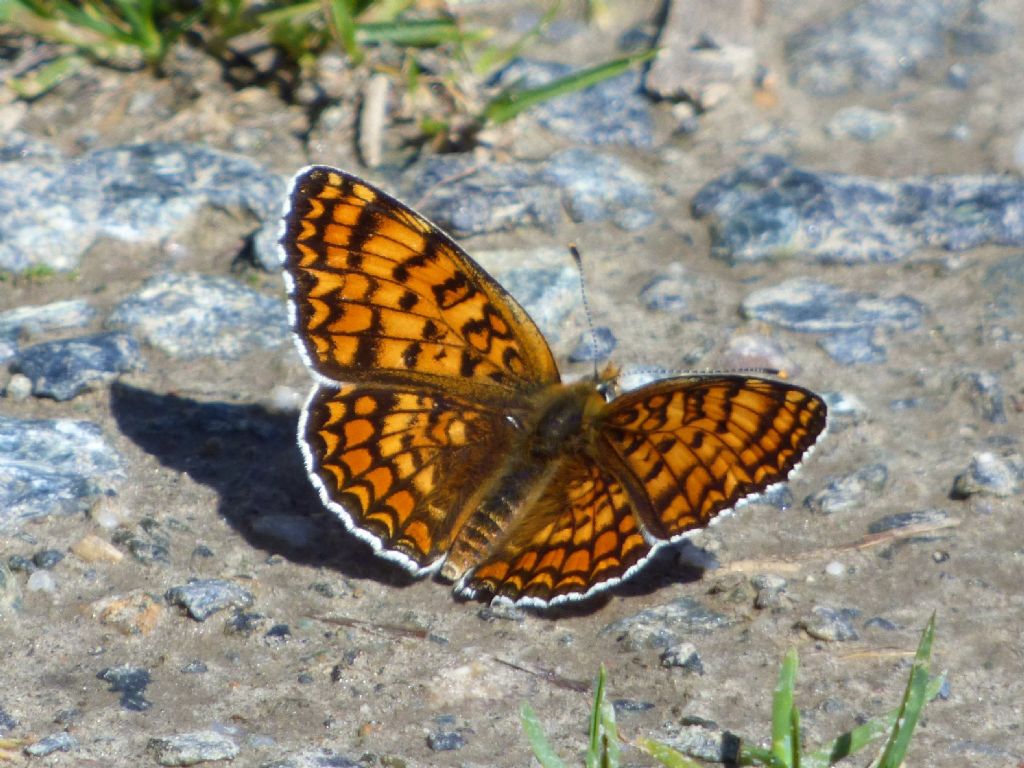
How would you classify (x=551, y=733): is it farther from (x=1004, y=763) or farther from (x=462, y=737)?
(x=1004, y=763)

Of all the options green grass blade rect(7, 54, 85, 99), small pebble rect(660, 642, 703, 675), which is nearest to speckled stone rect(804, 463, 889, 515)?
small pebble rect(660, 642, 703, 675)

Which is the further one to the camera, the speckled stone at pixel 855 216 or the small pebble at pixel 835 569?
the speckled stone at pixel 855 216

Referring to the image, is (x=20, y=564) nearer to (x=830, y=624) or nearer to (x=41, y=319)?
(x=41, y=319)

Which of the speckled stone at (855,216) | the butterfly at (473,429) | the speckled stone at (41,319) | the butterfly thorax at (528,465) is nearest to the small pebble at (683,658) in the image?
the butterfly at (473,429)

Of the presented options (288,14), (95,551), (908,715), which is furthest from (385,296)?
(288,14)

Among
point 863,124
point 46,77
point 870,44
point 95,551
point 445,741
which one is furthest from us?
point 870,44

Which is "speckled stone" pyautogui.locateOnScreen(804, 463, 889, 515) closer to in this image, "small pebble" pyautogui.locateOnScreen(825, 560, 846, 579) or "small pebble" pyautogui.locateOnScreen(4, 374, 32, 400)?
"small pebble" pyautogui.locateOnScreen(825, 560, 846, 579)

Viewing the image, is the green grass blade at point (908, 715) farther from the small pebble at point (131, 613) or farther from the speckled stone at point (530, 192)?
the speckled stone at point (530, 192)
